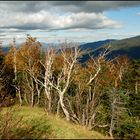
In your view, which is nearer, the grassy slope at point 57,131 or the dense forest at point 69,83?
the grassy slope at point 57,131

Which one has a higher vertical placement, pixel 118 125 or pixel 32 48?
pixel 32 48

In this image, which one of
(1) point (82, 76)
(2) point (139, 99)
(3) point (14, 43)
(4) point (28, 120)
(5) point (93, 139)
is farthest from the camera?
(3) point (14, 43)

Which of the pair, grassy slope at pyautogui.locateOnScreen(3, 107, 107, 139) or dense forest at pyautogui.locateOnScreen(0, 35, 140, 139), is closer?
grassy slope at pyautogui.locateOnScreen(3, 107, 107, 139)

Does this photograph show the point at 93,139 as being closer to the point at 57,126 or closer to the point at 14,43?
the point at 57,126

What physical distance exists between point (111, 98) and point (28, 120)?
2386cm

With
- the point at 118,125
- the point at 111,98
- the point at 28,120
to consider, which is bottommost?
the point at 118,125

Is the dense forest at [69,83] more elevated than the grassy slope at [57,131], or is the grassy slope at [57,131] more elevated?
the grassy slope at [57,131]

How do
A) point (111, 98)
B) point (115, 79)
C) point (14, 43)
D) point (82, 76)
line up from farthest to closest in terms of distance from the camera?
point (115, 79), point (14, 43), point (82, 76), point (111, 98)

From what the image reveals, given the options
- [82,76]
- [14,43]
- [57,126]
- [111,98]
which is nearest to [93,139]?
[57,126]

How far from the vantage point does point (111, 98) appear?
46.8 m

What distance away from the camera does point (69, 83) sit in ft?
173

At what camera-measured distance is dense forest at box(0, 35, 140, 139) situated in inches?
1964

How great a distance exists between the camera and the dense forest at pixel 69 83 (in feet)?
164

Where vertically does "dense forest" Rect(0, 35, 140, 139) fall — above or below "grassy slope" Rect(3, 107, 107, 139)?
below
